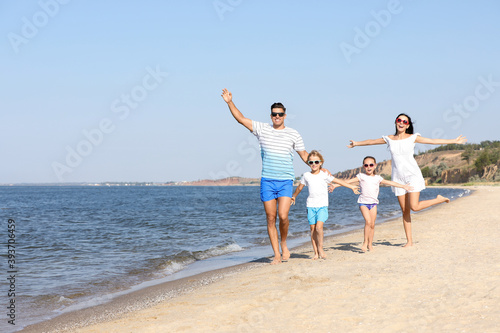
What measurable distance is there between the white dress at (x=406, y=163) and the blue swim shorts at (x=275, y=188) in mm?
2107

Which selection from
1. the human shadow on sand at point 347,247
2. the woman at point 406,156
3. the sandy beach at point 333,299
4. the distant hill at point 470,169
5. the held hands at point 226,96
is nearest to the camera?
the sandy beach at point 333,299

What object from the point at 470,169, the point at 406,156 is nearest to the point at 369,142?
the point at 406,156

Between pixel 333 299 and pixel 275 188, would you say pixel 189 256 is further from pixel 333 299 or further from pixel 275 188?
pixel 333 299

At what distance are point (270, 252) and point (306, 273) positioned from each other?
4.30m

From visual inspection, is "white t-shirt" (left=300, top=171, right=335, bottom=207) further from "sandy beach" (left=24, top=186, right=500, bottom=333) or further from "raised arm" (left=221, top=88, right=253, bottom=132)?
"raised arm" (left=221, top=88, right=253, bottom=132)

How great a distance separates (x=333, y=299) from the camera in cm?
477

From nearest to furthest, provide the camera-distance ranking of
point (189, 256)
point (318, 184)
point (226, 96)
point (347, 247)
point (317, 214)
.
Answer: point (226, 96), point (318, 184), point (317, 214), point (347, 247), point (189, 256)

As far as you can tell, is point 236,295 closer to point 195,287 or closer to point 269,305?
point 269,305

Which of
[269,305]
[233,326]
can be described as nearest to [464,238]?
[269,305]

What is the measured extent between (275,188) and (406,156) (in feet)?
8.09

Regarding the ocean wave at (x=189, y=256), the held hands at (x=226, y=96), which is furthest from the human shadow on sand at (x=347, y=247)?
the held hands at (x=226, y=96)

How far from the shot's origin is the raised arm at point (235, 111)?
683 cm

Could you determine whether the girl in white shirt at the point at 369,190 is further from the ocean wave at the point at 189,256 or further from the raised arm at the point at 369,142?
the ocean wave at the point at 189,256

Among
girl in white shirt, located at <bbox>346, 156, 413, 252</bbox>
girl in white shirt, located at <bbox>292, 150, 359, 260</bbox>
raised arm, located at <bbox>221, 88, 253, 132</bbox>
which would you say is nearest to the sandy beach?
girl in white shirt, located at <bbox>346, 156, 413, 252</bbox>
